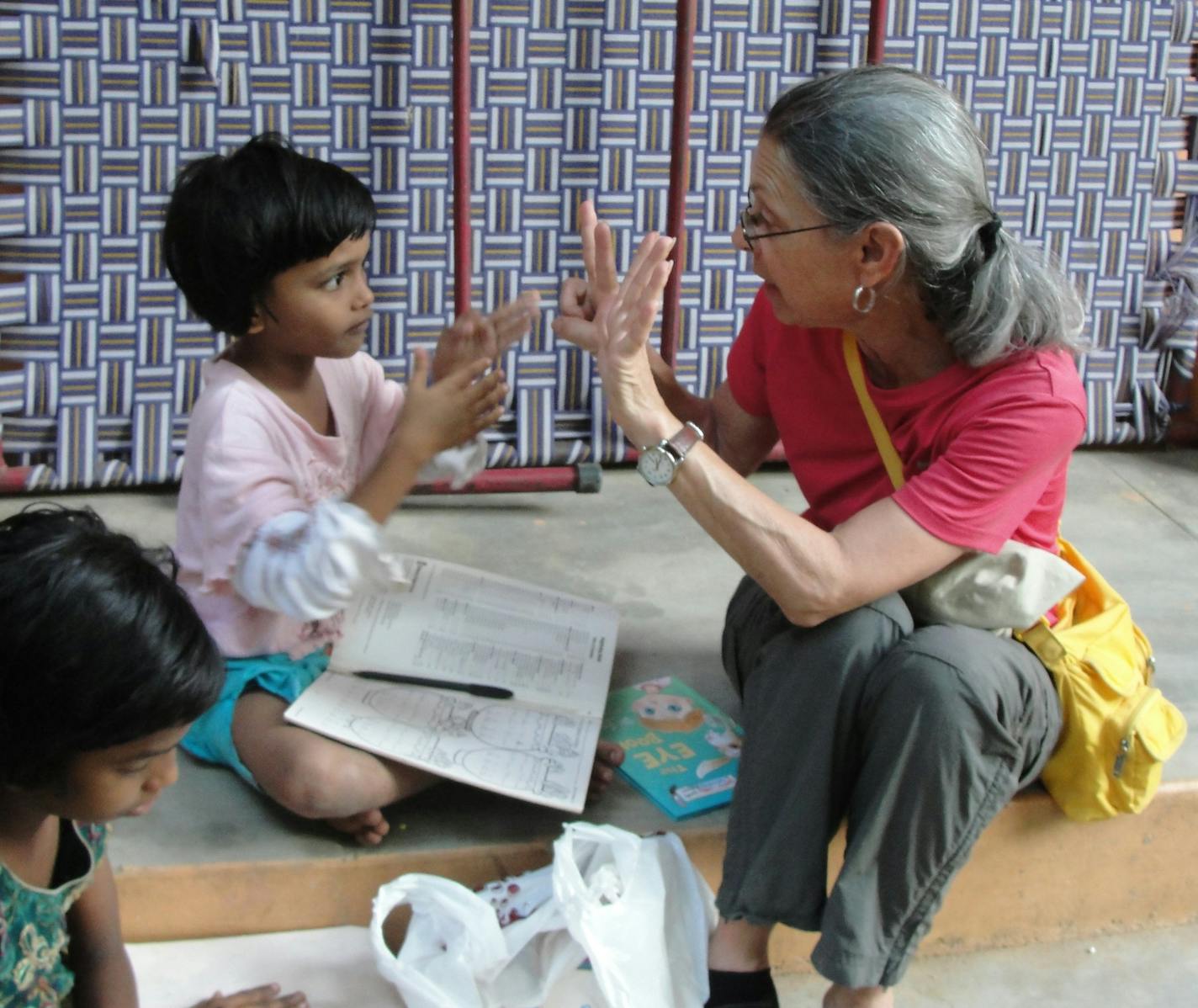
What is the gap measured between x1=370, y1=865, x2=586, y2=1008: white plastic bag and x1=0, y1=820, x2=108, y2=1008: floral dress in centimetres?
32

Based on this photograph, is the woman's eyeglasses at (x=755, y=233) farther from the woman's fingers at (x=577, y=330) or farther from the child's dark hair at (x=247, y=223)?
the child's dark hair at (x=247, y=223)

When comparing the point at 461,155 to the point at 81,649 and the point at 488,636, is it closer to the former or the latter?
the point at 488,636

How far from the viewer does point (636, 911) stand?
1594 millimetres

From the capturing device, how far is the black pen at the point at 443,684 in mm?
1813

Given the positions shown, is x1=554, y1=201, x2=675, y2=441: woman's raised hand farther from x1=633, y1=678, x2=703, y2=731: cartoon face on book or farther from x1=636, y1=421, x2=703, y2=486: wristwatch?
x1=633, y1=678, x2=703, y2=731: cartoon face on book

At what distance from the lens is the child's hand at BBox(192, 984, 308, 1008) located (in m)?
1.52

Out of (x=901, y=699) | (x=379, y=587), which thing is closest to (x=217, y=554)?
(x=379, y=587)

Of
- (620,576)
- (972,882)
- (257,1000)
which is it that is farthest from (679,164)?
(257,1000)

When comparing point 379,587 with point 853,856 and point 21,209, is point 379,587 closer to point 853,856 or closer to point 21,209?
point 853,856

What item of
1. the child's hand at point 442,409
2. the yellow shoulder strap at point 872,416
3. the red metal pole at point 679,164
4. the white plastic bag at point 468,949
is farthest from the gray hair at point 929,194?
the red metal pole at point 679,164

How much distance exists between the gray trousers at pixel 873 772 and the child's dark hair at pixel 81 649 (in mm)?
653

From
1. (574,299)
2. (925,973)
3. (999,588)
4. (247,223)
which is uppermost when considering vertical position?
(247,223)

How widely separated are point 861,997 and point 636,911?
0.26 meters

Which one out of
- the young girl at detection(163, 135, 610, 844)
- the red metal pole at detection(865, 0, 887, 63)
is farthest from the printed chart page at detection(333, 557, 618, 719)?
the red metal pole at detection(865, 0, 887, 63)
